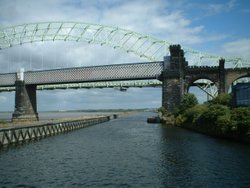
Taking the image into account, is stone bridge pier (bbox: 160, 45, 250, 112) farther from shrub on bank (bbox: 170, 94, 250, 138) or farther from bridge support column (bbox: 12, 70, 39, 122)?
bridge support column (bbox: 12, 70, 39, 122)

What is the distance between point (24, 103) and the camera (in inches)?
5487

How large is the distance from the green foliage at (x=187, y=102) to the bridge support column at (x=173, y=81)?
17.4 feet

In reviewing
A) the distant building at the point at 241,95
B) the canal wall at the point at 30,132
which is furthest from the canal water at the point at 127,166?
the distant building at the point at 241,95

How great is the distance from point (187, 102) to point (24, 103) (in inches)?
2524

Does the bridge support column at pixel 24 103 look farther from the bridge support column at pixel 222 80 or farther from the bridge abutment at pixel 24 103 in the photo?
the bridge support column at pixel 222 80

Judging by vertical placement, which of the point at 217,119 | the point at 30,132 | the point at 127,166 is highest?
the point at 217,119

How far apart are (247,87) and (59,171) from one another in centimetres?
5783

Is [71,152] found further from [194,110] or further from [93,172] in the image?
[194,110]

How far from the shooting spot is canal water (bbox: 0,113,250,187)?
102ft

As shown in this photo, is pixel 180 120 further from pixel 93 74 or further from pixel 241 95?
pixel 93 74

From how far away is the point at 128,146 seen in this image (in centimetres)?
5559

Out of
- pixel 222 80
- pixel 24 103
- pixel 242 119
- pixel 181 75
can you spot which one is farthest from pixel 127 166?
pixel 24 103

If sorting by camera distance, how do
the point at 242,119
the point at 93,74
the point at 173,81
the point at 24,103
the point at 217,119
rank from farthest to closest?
the point at 24,103 < the point at 93,74 < the point at 173,81 < the point at 217,119 < the point at 242,119

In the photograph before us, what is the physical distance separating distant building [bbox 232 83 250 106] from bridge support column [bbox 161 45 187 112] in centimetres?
3547
